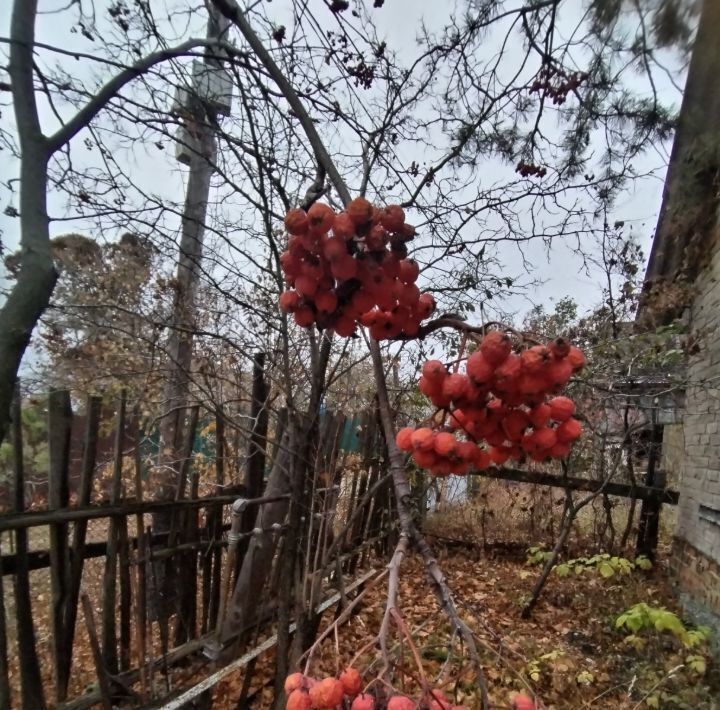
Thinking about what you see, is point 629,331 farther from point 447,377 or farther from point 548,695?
point 447,377

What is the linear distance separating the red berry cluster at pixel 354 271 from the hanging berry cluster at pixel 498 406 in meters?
0.13

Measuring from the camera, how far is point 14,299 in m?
1.36

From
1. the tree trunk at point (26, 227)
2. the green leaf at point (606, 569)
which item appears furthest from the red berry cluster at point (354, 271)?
the green leaf at point (606, 569)

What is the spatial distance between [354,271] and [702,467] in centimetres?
488

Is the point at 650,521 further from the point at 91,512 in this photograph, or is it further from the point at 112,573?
the point at 91,512

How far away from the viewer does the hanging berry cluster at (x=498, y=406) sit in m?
0.66

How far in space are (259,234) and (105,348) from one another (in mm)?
4197

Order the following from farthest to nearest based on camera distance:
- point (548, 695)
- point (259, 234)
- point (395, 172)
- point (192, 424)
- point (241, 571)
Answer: point (259, 234), point (395, 172), point (548, 695), point (241, 571), point (192, 424)

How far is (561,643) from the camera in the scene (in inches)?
146

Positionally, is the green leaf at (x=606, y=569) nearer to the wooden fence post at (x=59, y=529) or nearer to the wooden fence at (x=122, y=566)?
the wooden fence at (x=122, y=566)

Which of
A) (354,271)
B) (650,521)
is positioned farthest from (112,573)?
(650,521)

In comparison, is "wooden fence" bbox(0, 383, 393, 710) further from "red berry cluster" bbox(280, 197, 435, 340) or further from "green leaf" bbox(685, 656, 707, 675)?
"green leaf" bbox(685, 656, 707, 675)

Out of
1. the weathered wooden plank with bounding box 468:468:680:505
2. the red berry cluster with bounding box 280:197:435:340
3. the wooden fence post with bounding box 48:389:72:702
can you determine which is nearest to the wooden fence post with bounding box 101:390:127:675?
the wooden fence post with bounding box 48:389:72:702

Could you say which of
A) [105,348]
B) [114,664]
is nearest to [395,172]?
[114,664]
